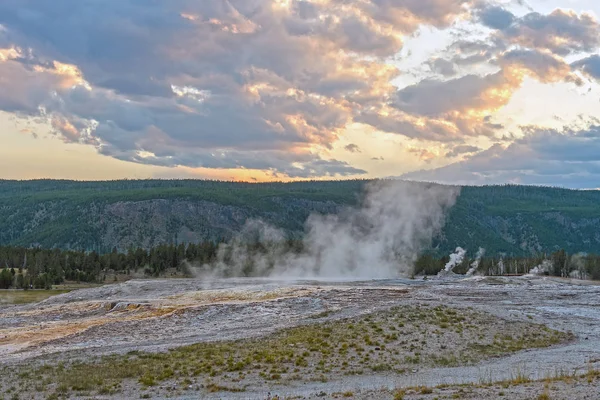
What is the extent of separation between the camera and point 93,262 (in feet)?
348

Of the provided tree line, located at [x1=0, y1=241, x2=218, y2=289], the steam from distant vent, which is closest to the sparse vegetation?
the steam from distant vent

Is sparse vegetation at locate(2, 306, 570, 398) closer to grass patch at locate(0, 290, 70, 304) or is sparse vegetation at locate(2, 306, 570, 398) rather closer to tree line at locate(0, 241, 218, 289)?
grass patch at locate(0, 290, 70, 304)

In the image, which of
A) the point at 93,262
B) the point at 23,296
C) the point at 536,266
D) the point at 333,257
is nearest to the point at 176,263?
the point at 93,262

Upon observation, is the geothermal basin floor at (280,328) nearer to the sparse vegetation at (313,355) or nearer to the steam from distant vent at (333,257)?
the sparse vegetation at (313,355)

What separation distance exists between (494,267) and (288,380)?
9836cm

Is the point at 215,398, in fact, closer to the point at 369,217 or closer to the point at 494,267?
the point at 494,267

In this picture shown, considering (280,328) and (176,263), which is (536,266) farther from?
(280,328)

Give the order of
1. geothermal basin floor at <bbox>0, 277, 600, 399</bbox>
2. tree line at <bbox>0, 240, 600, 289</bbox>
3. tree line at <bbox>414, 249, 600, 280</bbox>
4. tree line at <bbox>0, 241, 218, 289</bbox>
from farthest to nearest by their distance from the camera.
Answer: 1. tree line at <bbox>414, 249, 600, 280</bbox>
2. tree line at <bbox>0, 240, 600, 289</bbox>
3. tree line at <bbox>0, 241, 218, 289</bbox>
4. geothermal basin floor at <bbox>0, 277, 600, 399</bbox>

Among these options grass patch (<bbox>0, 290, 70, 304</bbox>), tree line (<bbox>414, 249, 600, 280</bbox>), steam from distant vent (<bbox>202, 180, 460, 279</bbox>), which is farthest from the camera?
steam from distant vent (<bbox>202, 180, 460, 279</bbox>)

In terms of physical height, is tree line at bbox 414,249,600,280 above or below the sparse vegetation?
below

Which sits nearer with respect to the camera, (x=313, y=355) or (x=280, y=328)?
(x=313, y=355)

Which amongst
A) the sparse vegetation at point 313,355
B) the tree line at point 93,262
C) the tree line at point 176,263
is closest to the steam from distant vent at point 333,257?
the tree line at point 176,263

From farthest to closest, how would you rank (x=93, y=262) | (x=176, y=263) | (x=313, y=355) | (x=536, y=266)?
(x=536, y=266)
(x=176, y=263)
(x=93, y=262)
(x=313, y=355)

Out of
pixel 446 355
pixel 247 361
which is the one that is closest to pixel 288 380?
pixel 247 361
